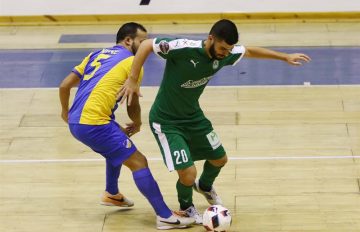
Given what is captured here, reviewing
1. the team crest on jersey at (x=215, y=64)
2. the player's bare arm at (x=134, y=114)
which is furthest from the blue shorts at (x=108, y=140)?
the team crest on jersey at (x=215, y=64)

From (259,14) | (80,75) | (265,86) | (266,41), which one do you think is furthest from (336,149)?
(259,14)

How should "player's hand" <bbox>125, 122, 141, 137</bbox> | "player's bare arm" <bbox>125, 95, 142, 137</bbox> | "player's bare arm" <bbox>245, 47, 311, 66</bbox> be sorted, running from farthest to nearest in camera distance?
"player's hand" <bbox>125, 122, 141, 137</bbox> → "player's bare arm" <bbox>125, 95, 142, 137</bbox> → "player's bare arm" <bbox>245, 47, 311, 66</bbox>

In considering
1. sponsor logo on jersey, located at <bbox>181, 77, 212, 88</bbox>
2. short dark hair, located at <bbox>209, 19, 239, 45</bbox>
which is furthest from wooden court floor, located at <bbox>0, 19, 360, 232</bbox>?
short dark hair, located at <bbox>209, 19, 239, 45</bbox>

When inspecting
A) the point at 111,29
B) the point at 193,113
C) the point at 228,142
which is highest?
the point at 193,113

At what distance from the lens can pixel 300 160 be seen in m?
7.39

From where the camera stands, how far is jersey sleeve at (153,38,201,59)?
5812mm

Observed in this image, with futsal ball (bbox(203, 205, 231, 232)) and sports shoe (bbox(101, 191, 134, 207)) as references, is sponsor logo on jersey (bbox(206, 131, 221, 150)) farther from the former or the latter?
sports shoe (bbox(101, 191, 134, 207))

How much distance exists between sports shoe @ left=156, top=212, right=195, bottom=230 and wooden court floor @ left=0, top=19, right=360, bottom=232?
0.27ft

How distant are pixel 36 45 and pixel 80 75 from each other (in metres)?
4.46

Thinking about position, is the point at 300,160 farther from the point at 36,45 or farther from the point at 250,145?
the point at 36,45

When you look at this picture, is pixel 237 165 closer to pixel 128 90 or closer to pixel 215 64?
pixel 215 64

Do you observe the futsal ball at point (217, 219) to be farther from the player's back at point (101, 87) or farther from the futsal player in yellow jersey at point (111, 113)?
the player's back at point (101, 87)

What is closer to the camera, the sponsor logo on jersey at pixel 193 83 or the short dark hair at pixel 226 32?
the short dark hair at pixel 226 32

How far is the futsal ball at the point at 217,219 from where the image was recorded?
19.7 feet
